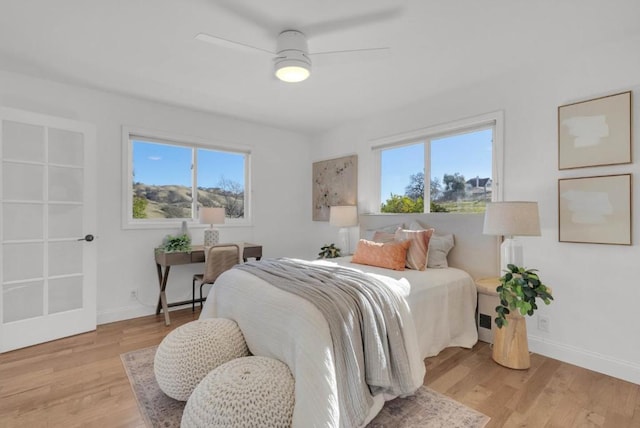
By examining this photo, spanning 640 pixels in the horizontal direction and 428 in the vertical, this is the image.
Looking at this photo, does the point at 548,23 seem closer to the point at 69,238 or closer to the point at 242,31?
the point at 242,31

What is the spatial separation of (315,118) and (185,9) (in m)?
2.41

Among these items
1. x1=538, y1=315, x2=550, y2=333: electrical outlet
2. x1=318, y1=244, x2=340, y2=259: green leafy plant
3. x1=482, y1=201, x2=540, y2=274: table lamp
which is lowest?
x1=538, y1=315, x2=550, y2=333: electrical outlet

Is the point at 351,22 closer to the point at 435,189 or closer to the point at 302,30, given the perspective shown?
the point at 302,30

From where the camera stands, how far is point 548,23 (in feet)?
6.97

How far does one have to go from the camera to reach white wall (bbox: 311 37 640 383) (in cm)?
228

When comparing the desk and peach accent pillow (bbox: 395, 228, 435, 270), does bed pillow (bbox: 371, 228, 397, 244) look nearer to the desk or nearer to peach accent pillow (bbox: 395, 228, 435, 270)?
peach accent pillow (bbox: 395, 228, 435, 270)

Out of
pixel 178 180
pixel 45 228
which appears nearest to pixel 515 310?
pixel 178 180

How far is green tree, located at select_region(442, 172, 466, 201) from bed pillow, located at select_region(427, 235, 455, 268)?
0.52m

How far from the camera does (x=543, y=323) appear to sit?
8.77ft

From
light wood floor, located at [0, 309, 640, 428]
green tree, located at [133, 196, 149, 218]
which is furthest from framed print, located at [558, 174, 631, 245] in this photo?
green tree, located at [133, 196, 149, 218]

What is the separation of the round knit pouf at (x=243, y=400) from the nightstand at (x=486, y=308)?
1.91 m

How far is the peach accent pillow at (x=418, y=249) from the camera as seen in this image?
9.64 feet

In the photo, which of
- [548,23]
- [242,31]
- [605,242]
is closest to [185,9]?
[242,31]

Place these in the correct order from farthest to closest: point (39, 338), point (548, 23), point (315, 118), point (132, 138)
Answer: point (315, 118) < point (132, 138) < point (39, 338) < point (548, 23)
